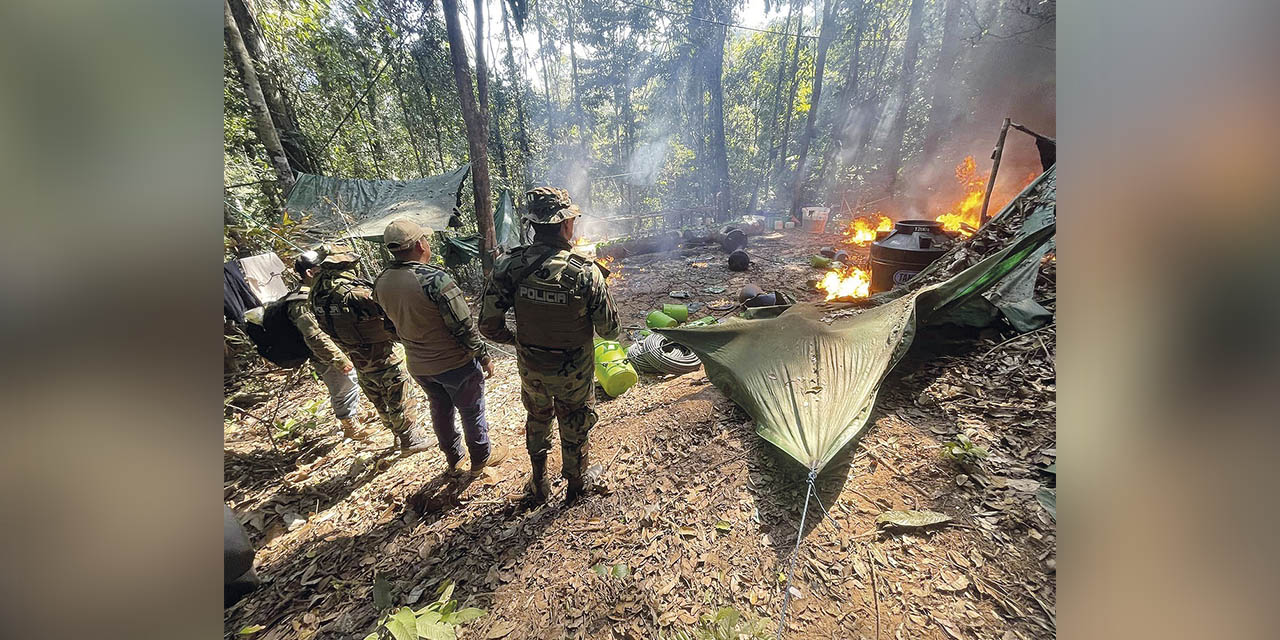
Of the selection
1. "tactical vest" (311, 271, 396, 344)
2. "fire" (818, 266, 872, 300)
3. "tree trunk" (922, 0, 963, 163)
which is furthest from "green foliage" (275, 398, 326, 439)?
"tree trunk" (922, 0, 963, 163)

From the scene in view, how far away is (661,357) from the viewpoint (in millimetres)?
5230

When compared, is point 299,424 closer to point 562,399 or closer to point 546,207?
point 562,399

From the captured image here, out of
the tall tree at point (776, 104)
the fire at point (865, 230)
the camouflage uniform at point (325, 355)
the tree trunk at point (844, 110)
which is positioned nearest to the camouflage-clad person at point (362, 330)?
the camouflage uniform at point (325, 355)

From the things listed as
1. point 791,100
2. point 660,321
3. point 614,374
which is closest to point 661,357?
point 614,374

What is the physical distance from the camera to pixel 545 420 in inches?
121

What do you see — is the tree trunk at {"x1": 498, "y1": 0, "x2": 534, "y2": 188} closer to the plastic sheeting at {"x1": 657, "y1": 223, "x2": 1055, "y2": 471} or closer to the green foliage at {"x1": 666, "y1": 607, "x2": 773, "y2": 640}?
the plastic sheeting at {"x1": 657, "y1": 223, "x2": 1055, "y2": 471}

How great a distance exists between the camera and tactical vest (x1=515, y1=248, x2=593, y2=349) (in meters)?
2.66

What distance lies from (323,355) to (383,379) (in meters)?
0.57
